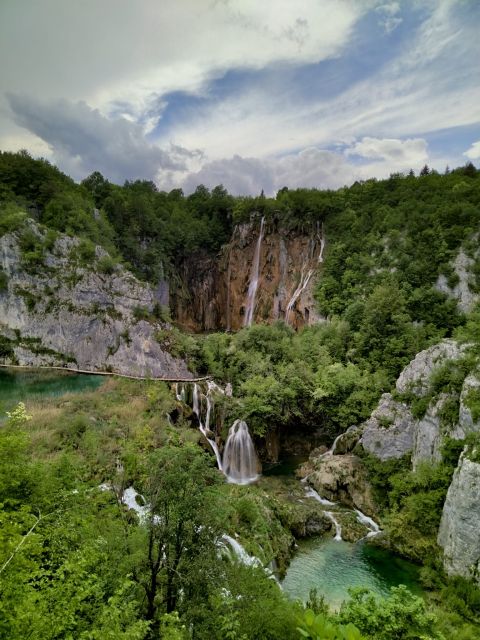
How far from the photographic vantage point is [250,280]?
4603 centimetres

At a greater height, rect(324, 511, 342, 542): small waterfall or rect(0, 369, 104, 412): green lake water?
rect(0, 369, 104, 412): green lake water

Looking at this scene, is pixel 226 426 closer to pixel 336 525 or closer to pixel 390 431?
pixel 336 525

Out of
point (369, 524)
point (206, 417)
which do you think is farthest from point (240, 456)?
point (369, 524)

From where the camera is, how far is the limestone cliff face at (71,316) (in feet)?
101

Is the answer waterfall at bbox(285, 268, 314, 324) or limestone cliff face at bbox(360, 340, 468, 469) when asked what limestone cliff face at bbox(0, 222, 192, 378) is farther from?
limestone cliff face at bbox(360, 340, 468, 469)

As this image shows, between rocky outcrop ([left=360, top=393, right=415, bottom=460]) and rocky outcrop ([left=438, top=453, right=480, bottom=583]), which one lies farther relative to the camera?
rocky outcrop ([left=360, top=393, right=415, bottom=460])

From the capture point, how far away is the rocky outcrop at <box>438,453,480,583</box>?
1405cm

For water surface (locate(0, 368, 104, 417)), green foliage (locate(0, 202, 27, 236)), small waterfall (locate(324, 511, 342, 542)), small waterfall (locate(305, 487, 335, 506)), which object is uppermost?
green foliage (locate(0, 202, 27, 236))

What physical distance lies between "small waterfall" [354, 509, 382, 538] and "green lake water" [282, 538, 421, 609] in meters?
0.87

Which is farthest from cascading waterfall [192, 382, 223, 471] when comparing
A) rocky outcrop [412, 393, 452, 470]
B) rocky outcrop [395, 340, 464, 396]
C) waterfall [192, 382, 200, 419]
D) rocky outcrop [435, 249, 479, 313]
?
rocky outcrop [435, 249, 479, 313]

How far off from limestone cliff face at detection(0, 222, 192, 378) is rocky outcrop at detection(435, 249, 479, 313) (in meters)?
20.7

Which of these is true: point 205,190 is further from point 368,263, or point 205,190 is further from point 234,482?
point 234,482

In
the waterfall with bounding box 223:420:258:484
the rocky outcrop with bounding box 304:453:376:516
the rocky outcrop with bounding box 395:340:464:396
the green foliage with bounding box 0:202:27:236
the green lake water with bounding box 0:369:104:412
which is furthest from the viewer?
the green foliage with bounding box 0:202:27:236

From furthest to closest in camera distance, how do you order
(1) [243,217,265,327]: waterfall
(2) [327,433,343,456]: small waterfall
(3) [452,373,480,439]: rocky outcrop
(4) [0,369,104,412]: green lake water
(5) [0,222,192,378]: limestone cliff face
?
(1) [243,217,265,327]: waterfall < (5) [0,222,192,378]: limestone cliff face < (4) [0,369,104,412]: green lake water < (2) [327,433,343,456]: small waterfall < (3) [452,373,480,439]: rocky outcrop
